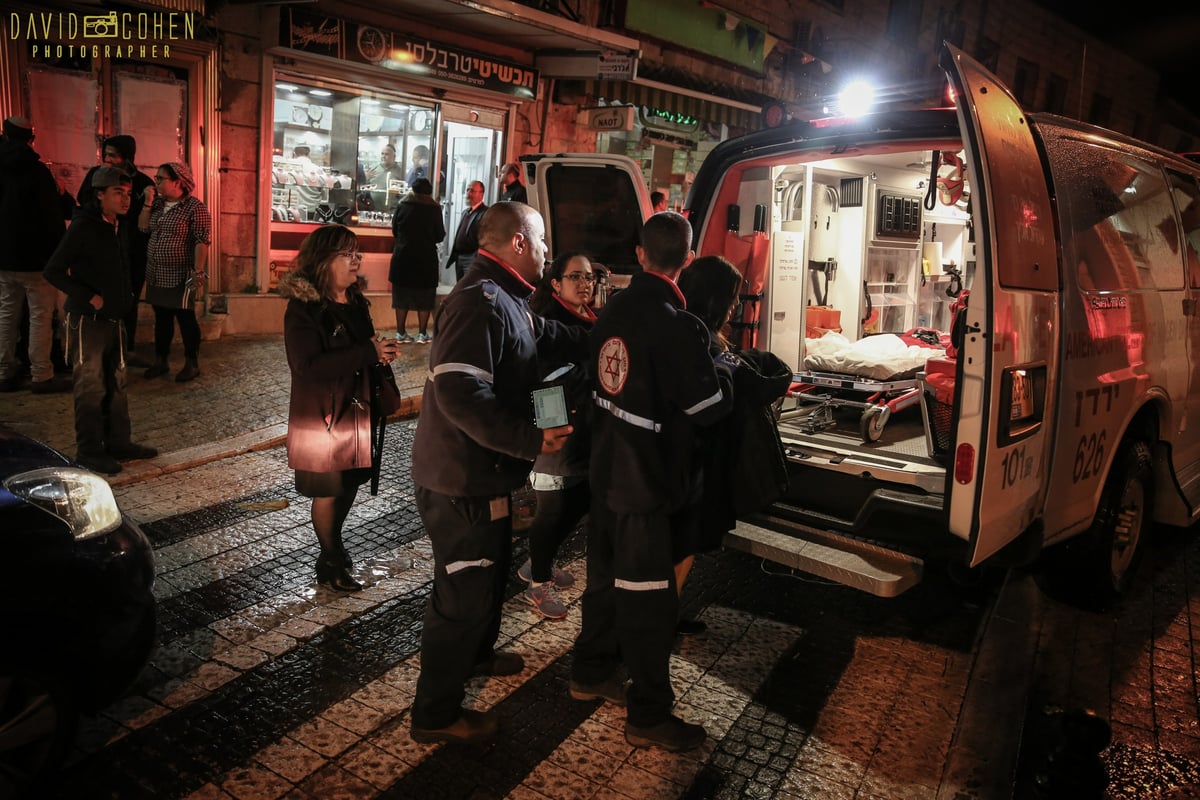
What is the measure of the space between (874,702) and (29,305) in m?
7.20

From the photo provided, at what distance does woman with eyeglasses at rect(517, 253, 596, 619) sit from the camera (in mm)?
4105

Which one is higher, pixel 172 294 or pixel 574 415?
pixel 172 294

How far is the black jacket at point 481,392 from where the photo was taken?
3.06 metres

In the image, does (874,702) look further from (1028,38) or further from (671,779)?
(1028,38)

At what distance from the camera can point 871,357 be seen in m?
6.09

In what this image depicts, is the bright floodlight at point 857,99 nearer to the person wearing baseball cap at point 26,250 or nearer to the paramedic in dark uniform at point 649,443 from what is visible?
the paramedic in dark uniform at point 649,443

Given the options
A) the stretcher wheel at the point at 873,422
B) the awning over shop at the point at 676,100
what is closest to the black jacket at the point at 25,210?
the stretcher wheel at the point at 873,422

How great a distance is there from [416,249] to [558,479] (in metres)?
6.87

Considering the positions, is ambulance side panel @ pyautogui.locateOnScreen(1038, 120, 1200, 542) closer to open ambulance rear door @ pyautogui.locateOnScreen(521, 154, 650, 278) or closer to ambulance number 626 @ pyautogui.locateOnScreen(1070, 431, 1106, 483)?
ambulance number 626 @ pyautogui.locateOnScreen(1070, 431, 1106, 483)

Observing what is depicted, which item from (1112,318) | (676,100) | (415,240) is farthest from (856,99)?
(676,100)

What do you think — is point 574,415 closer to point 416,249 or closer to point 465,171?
point 416,249

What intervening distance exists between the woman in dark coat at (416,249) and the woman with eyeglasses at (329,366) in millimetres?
6224

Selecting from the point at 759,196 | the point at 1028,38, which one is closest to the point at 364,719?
the point at 759,196

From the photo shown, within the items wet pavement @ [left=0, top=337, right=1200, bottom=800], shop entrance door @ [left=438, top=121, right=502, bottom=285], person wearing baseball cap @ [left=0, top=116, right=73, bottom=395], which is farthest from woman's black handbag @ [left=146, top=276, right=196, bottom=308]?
shop entrance door @ [left=438, top=121, right=502, bottom=285]
